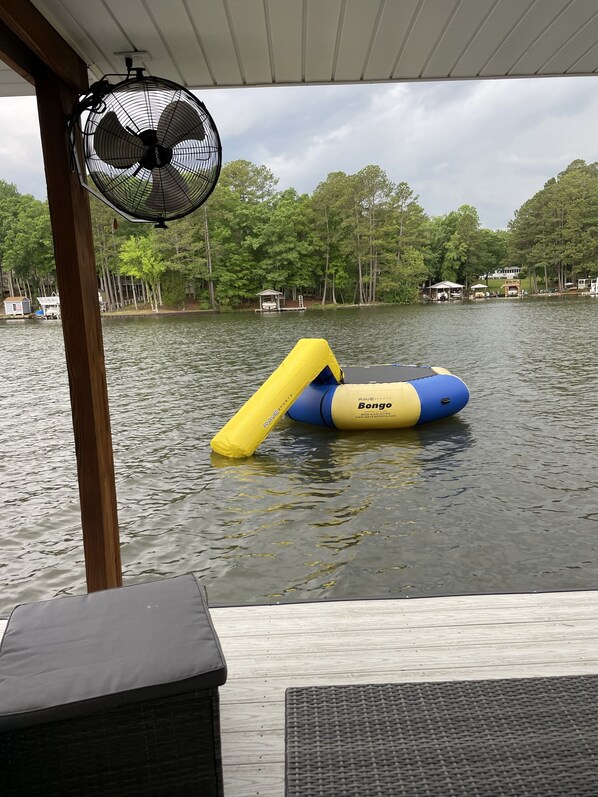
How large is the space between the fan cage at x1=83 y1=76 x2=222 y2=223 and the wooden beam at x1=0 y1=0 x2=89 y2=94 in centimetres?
12

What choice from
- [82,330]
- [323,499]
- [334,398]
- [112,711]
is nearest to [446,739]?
[112,711]

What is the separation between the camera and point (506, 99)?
7625cm

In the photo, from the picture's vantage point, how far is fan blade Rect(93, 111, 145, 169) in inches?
67.7

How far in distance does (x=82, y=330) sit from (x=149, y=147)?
0.57 meters

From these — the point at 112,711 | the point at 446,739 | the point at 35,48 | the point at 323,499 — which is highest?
the point at 35,48

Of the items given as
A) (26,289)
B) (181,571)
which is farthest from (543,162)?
(181,571)

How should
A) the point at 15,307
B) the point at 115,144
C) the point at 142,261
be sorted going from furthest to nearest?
the point at 15,307, the point at 142,261, the point at 115,144

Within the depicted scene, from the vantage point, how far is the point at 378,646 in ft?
5.60

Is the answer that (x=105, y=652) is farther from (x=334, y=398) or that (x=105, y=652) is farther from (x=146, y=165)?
(x=334, y=398)

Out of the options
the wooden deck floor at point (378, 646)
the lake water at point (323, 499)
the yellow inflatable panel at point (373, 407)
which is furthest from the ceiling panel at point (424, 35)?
the yellow inflatable panel at point (373, 407)

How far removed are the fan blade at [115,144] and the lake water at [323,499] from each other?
5.77 feet

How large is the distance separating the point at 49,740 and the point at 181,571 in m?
3.06

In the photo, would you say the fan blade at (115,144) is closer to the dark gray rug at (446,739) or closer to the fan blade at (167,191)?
the fan blade at (167,191)

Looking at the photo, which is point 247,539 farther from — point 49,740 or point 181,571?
point 49,740
